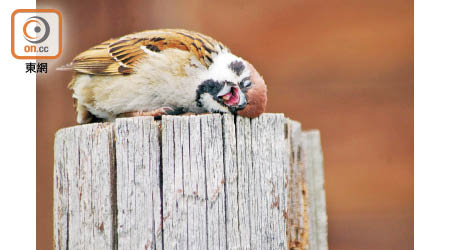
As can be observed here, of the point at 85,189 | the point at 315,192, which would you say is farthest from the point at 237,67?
the point at 315,192

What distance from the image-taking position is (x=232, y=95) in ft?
7.20

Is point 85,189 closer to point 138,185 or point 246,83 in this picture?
point 138,185

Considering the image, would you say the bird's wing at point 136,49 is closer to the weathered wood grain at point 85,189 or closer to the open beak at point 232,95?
the open beak at point 232,95

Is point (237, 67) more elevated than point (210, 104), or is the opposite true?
point (237, 67)

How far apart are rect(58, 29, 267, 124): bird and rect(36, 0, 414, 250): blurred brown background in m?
0.98

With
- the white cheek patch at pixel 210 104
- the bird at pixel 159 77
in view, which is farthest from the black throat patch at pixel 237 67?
the white cheek patch at pixel 210 104

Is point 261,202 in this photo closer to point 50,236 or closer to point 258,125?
point 258,125

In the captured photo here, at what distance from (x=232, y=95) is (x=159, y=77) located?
19.1 inches

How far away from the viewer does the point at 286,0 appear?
3.76m

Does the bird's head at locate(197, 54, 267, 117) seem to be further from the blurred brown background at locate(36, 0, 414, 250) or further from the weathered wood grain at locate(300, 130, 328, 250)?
the blurred brown background at locate(36, 0, 414, 250)

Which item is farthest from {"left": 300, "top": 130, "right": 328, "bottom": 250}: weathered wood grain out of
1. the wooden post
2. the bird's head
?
the wooden post

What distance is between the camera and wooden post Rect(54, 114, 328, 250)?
188 cm

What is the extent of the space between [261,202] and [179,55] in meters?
0.90

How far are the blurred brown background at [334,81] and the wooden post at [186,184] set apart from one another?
70.8 inches
